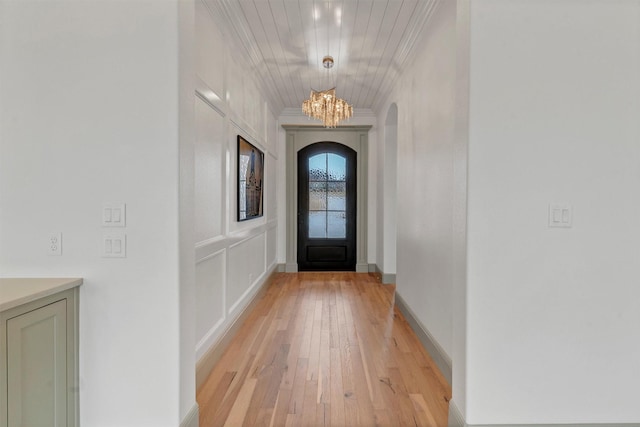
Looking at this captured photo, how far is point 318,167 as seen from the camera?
6.88 meters

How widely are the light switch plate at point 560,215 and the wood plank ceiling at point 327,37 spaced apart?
1.83m

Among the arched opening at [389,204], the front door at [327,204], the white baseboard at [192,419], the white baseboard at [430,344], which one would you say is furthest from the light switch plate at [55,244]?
the front door at [327,204]

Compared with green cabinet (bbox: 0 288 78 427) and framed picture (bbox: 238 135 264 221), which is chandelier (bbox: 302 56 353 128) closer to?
framed picture (bbox: 238 135 264 221)

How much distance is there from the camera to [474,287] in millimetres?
1814

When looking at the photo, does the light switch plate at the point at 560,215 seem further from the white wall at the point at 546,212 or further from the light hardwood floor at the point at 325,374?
the light hardwood floor at the point at 325,374

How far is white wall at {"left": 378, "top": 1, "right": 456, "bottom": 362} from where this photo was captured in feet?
8.79

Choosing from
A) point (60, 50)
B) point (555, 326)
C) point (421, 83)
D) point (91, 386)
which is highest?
point (421, 83)

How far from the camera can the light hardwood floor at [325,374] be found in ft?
7.14

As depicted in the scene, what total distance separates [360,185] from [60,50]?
5438mm

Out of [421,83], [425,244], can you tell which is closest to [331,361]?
[425,244]

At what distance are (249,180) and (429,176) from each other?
6.41ft

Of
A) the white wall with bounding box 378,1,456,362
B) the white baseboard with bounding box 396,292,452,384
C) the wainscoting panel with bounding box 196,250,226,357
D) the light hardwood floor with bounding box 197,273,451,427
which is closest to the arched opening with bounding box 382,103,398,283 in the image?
the white wall with bounding box 378,1,456,362

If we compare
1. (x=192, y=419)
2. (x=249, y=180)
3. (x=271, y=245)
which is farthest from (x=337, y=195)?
(x=192, y=419)

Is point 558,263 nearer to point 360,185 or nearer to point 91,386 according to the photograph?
point 91,386
